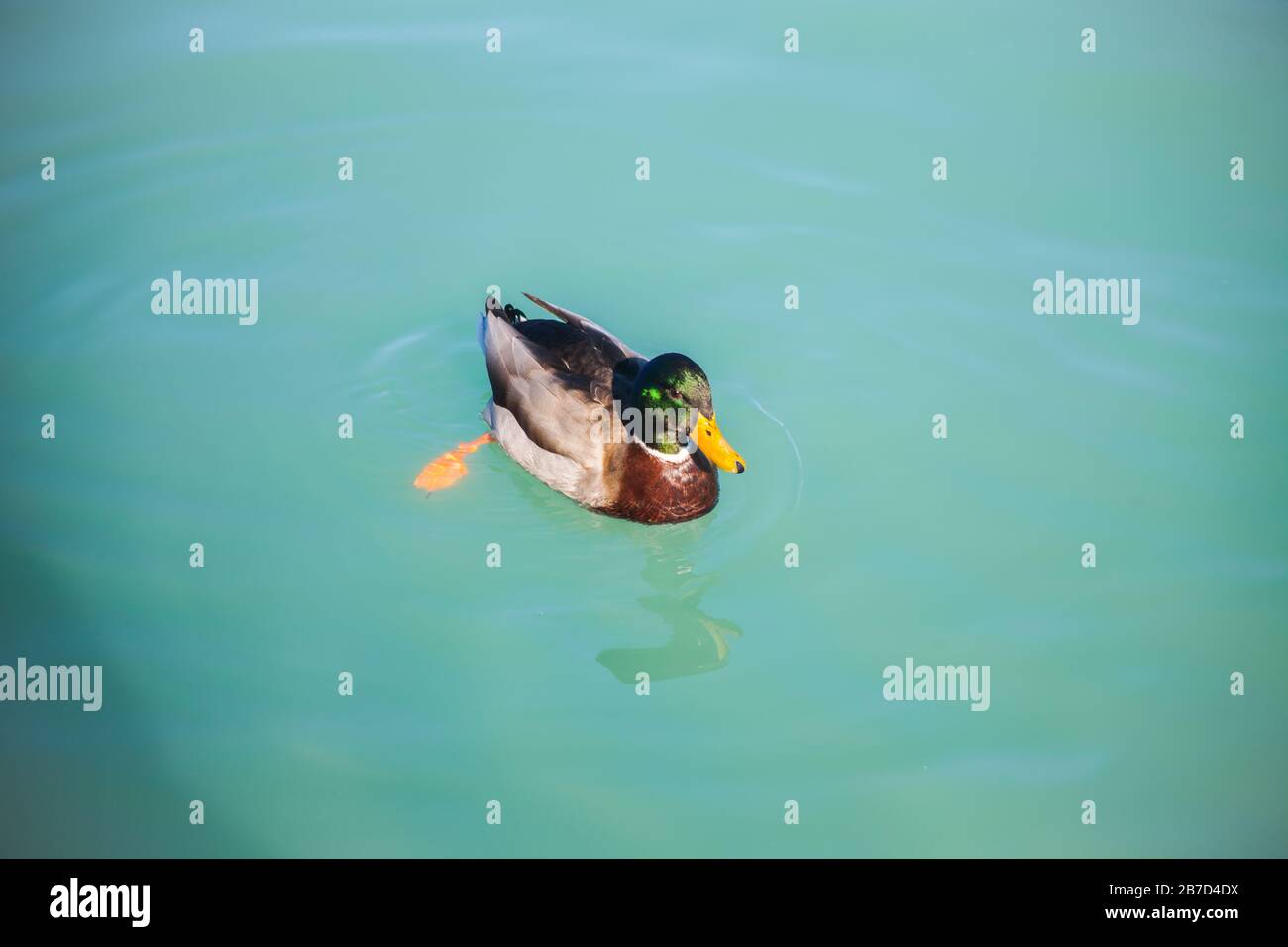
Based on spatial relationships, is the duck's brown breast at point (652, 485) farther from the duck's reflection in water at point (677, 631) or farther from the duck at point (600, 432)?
the duck's reflection in water at point (677, 631)

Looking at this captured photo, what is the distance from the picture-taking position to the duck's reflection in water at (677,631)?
20.5 feet

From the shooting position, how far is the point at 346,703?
6.00 meters

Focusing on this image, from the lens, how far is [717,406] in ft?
24.5

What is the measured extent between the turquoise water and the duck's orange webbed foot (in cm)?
9

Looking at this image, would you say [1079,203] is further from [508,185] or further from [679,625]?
[679,625]

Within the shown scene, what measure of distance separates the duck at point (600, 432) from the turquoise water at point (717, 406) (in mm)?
214

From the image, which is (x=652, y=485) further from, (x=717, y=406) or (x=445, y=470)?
(x=445, y=470)

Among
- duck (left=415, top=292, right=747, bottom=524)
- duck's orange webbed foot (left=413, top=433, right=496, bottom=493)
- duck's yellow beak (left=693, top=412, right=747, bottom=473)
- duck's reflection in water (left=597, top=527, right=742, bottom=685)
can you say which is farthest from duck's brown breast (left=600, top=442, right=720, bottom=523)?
duck's orange webbed foot (left=413, top=433, right=496, bottom=493)

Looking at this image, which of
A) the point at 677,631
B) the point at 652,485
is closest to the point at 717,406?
the point at 652,485

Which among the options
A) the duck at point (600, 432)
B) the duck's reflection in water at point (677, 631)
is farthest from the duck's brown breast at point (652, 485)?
the duck's reflection in water at point (677, 631)

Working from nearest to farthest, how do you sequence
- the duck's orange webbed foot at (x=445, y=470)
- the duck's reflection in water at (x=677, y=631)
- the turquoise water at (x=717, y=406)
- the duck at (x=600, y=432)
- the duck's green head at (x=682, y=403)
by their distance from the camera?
the turquoise water at (x=717, y=406) → the duck's reflection in water at (x=677, y=631) → the duck's green head at (x=682, y=403) → the duck at (x=600, y=432) → the duck's orange webbed foot at (x=445, y=470)

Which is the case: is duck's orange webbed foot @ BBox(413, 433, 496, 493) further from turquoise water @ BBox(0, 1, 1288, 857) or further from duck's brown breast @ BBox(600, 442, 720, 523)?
duck's brown breast @ BBox(600, 442, 720, 523)

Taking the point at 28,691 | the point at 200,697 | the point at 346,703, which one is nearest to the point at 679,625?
the point at 346,703

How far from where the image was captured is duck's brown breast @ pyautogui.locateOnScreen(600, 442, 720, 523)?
264 inches
